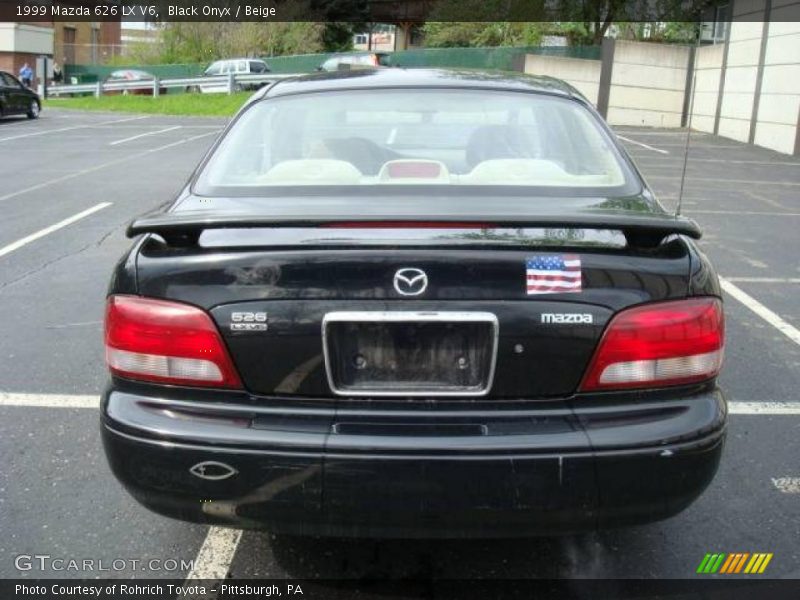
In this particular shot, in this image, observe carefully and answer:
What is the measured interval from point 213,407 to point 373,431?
0.49 meters

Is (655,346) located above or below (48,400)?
above

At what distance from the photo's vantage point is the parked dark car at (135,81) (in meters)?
37.4

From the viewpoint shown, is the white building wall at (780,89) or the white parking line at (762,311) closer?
the white parking line at (762,311)

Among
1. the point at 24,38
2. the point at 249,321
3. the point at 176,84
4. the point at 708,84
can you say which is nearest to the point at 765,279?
the point at 249,321

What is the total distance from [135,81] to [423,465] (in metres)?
39.0

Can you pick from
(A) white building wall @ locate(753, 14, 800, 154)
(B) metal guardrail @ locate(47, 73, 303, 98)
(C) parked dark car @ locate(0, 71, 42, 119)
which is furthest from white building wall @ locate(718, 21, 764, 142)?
(C) parked dark car @ locate(0, 71, 42, 119)

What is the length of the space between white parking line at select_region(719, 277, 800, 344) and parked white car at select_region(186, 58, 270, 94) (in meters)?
31.9

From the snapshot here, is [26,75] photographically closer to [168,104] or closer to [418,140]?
[168,104]

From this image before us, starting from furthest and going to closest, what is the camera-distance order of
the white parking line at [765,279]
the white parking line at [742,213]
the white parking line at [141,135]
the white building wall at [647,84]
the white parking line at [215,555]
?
the white building wall at [647,84], the white parking line at [141,135], the white parking line at [742,213], the white parking line at [765,279], the white parking line at [215,555]

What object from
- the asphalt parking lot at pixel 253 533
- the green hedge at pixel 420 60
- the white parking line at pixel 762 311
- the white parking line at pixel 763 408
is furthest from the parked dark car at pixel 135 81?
the white parking line at pixel 763 408

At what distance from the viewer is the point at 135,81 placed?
37719 mm

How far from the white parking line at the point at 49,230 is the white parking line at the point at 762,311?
6298 mm

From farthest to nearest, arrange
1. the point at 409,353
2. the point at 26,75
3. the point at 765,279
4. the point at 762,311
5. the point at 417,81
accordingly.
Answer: the point at 26,75 < the point at 765,279 < the point at 762,311 < the point at 417,81 < the point at 409,353

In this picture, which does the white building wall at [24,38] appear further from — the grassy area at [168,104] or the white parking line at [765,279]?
the white parking line at [765,279]
